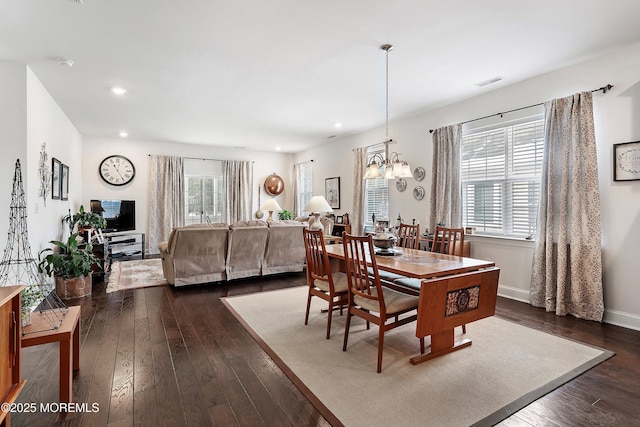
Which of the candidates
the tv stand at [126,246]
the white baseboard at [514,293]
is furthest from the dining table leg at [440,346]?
the tv stand at [126,246]

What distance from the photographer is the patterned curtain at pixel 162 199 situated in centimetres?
769

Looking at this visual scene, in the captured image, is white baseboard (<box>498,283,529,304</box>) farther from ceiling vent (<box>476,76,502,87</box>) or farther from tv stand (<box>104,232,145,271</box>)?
tv stand (<box>104,232,145,271</box>)

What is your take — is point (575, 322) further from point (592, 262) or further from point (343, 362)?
point (343, 362)

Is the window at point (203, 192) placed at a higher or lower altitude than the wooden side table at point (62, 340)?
higher

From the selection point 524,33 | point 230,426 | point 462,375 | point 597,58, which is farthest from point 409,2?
point 230,426

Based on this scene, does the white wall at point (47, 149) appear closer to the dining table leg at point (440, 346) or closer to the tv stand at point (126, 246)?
the tv stand at point (126, 246)

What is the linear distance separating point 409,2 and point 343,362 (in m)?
2.75

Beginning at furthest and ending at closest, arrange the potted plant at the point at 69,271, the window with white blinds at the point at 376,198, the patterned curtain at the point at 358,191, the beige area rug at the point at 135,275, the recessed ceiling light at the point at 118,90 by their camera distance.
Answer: the patterned curtain at the point at 358,191, the window with white blinds at the point at 376,198, the beige area rug at the point at 135,275, the recessed ceiling light at the point at 118,90, the potted plant at the point at 69,271

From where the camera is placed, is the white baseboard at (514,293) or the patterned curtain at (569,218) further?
the white baseboard at (514,293)

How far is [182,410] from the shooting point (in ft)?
6.13

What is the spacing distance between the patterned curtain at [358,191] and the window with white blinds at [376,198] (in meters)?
0.09

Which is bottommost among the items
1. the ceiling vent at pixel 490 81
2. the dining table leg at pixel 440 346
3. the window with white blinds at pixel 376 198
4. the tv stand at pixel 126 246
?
the dining table leg at pixel 440 346

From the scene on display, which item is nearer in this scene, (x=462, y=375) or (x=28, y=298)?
(x=28, y=298)

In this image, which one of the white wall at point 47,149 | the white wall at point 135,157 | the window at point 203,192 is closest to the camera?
the white wall at point 47,149
